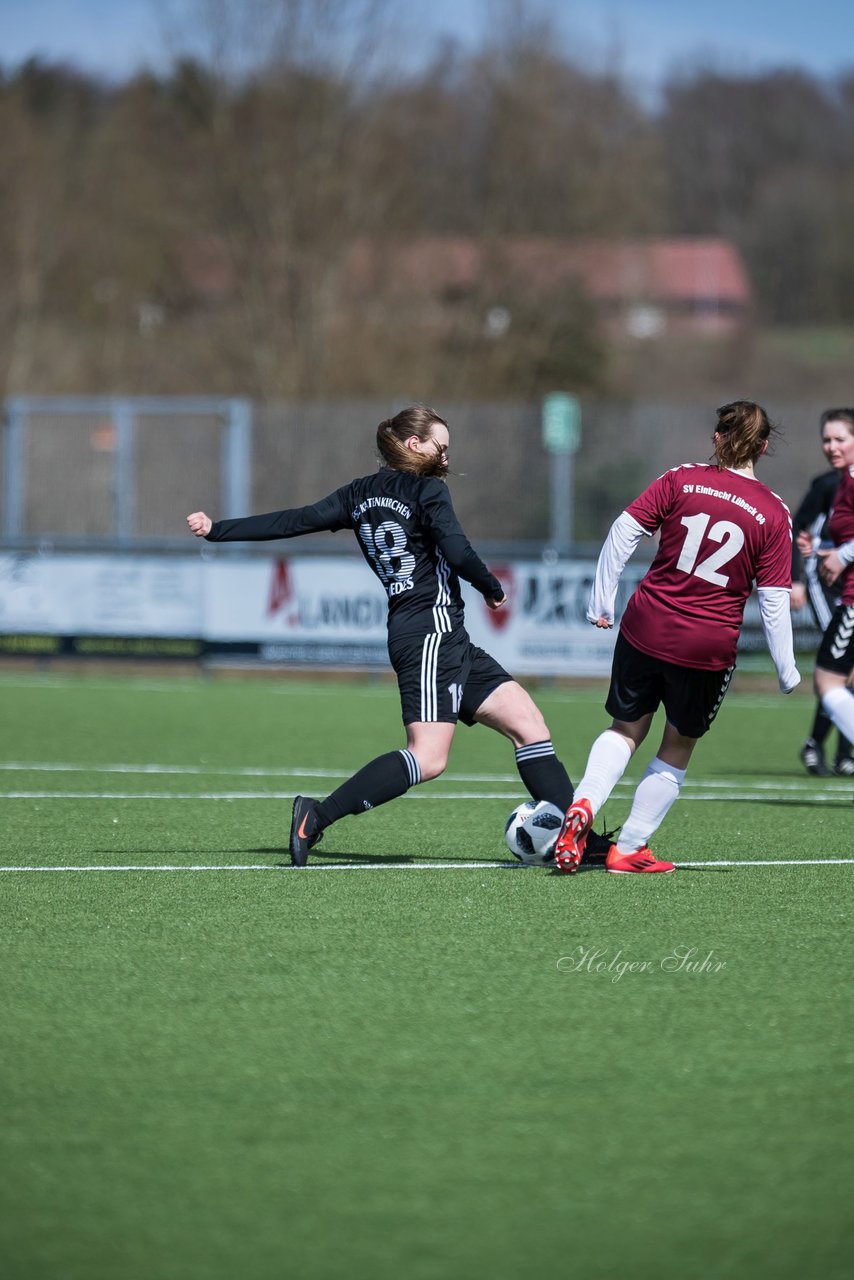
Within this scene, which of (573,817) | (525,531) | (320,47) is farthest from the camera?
(320,47)

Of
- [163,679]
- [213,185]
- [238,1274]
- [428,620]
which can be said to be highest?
[213,185]

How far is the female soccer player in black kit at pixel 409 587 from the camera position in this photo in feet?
21.7

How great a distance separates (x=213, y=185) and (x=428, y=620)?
26.2 m

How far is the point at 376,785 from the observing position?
21.6 feet

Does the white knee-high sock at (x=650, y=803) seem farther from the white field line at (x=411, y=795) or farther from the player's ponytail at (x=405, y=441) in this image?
the white field line at (x=411, y=795)

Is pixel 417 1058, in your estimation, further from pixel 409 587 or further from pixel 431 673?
pixel 409 587

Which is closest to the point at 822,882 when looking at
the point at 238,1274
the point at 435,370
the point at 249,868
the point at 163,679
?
the point at 249,868

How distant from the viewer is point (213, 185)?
3142 cm

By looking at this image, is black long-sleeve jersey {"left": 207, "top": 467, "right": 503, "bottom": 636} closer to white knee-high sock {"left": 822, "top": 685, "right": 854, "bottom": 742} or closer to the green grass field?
the green grass field

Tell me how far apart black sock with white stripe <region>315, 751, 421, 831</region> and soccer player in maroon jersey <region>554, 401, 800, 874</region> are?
607 mm

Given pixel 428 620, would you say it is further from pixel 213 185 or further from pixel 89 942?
pixel 213 185

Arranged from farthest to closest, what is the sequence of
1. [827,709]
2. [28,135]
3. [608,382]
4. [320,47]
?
1. [28,135]
2. [608,382]
3. [320,47]
4. [827,709]

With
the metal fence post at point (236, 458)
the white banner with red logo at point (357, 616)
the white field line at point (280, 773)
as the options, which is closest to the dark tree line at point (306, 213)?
the metal fence post at point (236, 458)

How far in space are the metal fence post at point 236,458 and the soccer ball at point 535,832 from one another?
44.9 feet
